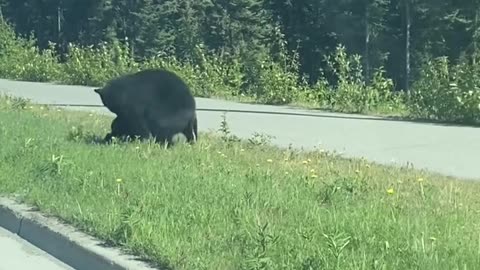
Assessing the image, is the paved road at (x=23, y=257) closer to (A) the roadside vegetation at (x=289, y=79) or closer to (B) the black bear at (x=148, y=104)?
(B) the black bear at (x=148, y=104)

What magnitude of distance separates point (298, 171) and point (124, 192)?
2.19m

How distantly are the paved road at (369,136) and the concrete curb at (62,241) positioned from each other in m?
4.91

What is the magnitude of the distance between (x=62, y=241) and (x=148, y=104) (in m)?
4.79

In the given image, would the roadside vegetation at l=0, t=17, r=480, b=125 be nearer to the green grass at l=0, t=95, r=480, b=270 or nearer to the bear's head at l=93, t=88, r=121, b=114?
the green grass at l=0, t=95, r=480, b=270

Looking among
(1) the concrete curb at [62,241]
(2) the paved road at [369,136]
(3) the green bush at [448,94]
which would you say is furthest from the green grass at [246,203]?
(3) the green bush at [448,94]

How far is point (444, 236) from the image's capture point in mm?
6750

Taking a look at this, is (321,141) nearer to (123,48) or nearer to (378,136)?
(378,136)

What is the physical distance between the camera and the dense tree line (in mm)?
48000

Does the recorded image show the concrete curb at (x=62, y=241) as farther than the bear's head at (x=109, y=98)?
No

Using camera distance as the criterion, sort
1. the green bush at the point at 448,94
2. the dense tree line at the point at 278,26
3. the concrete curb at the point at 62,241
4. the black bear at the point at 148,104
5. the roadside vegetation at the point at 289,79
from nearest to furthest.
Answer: the concrete curb at the point at 62,241, the black bear at the point at 148,104, the green bush at the point at 448,94, the roadside vegetation at the point at 289,79, the dense tree line at the point at 278,26

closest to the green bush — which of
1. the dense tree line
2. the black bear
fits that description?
the black bear

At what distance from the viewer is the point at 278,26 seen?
1758 inches

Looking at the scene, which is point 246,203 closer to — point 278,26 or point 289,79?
point 289,79

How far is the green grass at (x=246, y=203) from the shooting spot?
634 centimetres
